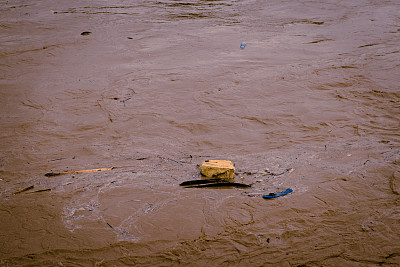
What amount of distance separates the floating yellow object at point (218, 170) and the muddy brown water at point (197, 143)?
0.16 metres

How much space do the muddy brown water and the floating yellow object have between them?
0.52 feet

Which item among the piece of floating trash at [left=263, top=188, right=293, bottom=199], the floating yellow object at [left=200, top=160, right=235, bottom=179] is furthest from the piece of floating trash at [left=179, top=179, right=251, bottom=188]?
the piece of floating trash at [left=263, top=188, right=293, bottom=199]

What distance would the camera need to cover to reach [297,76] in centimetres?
583

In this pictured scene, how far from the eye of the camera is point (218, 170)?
11.0 ft

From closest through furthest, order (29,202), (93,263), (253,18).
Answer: (93,263)
(29,202)
(253,18)

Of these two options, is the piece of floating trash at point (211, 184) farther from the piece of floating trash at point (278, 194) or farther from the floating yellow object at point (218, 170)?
the piece of floating trash at point (278, 194)

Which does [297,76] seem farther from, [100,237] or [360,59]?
[100,237]

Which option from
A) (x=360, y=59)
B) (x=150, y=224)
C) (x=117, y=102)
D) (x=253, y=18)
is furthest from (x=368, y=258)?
(x=253, y=18)

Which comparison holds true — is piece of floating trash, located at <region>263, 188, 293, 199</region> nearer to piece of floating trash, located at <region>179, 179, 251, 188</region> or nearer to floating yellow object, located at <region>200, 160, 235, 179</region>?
piece of floating trash, located at <region>179, 179, 251, 188</region>

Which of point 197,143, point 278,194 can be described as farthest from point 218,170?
point 197,143

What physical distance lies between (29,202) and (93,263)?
1013 mm

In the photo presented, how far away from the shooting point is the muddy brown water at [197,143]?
266 cm

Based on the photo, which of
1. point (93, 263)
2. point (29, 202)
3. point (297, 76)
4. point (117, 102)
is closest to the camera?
point (93, 263)

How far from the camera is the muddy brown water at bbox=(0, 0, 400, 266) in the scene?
2.66 meters
